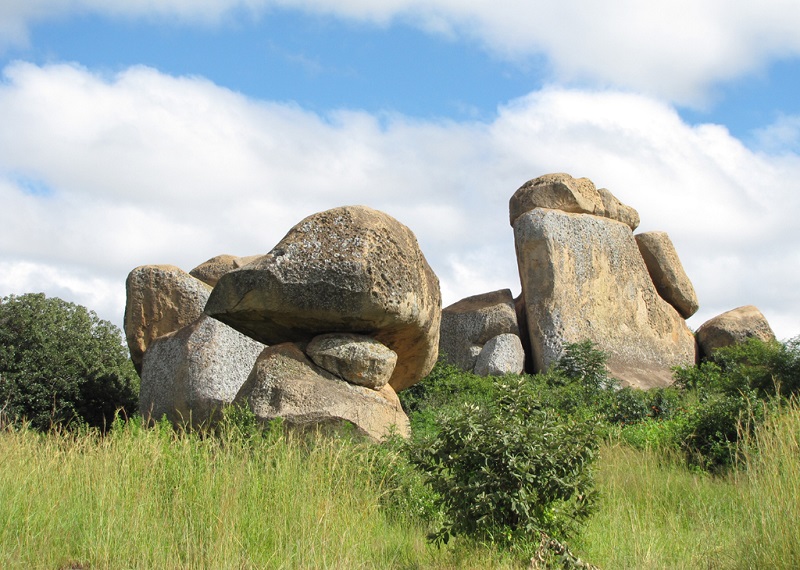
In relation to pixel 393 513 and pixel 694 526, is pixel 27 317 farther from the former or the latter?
pixel 694 526

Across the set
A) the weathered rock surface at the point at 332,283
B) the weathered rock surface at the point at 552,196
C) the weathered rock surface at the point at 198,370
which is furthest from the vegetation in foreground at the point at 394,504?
the weathered rock surface at the point at 552,196

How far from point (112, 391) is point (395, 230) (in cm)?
843

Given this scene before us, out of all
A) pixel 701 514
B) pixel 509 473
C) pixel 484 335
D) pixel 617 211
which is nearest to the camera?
pixel 509 473

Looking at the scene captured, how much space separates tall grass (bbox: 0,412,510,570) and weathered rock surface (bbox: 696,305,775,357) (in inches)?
585

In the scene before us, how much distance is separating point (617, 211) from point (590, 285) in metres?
2.50

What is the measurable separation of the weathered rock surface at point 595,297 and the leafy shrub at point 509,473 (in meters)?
12.0

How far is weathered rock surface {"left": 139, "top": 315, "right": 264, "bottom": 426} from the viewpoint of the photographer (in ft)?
48.5

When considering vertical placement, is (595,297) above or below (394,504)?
above

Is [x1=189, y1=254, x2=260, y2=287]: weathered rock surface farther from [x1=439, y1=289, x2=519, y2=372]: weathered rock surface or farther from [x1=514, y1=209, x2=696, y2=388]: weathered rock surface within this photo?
[x1=514, y1=209, x2=696, y2=388]: weathered rock surface

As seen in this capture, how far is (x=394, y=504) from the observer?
8.47 metres

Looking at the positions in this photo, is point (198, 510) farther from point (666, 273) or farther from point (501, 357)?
point (666, 273)

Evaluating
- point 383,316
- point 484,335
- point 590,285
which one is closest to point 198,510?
point 383,316

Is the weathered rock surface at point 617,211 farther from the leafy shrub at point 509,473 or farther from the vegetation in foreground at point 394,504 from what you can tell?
the leafy shrub at point 509,473

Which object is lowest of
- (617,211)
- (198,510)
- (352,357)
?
(198,510)
